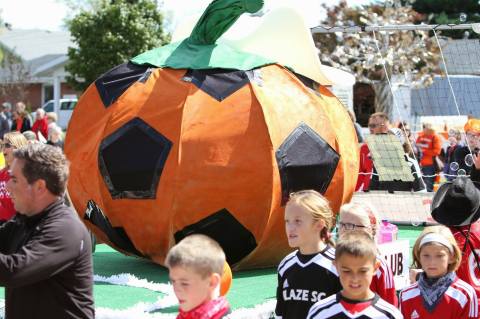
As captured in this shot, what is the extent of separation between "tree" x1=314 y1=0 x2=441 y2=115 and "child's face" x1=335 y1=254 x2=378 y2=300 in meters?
29.0

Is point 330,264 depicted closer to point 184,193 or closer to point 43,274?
point 43,274

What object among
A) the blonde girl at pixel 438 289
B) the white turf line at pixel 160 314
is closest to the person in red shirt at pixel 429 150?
the white turf line at pixel 160 314

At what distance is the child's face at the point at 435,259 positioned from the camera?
4.86 metres

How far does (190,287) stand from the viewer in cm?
333

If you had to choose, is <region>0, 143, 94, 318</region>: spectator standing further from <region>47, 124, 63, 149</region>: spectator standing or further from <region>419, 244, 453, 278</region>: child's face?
<region>47, 124, 63, 149</region>: spectator standing

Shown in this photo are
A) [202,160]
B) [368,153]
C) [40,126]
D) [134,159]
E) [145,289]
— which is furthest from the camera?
[40,126]

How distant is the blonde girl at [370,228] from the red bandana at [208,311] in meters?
1.34

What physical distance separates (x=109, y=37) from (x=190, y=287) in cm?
3010

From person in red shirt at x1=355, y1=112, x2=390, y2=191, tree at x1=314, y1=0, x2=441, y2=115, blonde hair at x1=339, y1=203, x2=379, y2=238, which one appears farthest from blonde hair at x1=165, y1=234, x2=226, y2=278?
tree at x1=314, y1=0, x2=441, y2=115

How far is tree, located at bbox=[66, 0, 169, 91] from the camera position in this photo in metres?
32.9

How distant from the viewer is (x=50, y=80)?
5050cm

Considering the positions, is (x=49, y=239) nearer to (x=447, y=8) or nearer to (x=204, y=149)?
(x=204, y=149)

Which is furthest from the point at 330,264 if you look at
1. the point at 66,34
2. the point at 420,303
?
the point at 66,34

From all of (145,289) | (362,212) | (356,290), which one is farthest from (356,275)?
(145,289)
